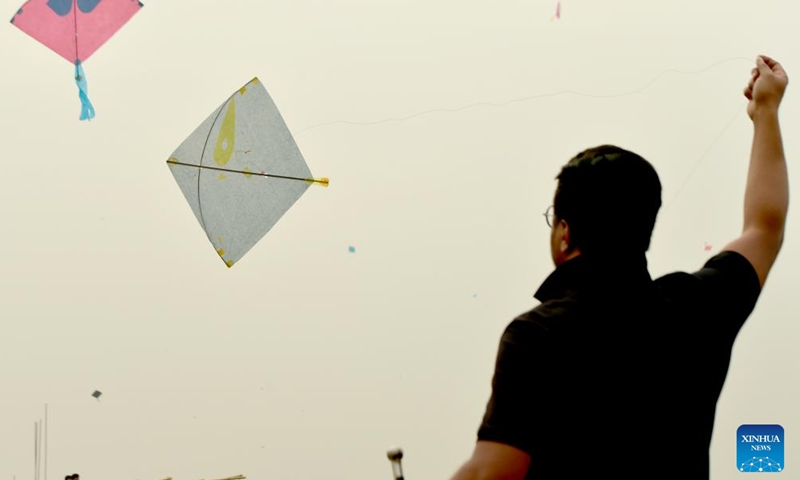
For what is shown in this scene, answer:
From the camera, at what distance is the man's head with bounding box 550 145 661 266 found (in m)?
0.77

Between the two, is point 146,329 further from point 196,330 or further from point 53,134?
point 53,134

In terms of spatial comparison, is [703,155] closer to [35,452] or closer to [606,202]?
[606,202]

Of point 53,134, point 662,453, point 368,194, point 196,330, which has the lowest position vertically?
point 662,453

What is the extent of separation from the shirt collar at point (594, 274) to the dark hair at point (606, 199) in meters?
0.01

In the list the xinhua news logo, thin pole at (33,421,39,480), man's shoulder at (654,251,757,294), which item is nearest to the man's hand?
man's shoulder at (654,251,757,294)

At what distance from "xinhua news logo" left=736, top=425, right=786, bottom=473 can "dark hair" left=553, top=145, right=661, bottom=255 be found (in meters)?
0.62

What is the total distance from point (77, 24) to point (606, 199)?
819 millimetres

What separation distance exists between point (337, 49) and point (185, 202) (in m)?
0.30

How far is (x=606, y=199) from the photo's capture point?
77 cm

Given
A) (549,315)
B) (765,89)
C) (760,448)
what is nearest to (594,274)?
(549,315)

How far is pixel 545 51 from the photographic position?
1271 mm

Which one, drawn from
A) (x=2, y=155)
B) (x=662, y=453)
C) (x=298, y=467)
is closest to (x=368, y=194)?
(x=298, y=467)

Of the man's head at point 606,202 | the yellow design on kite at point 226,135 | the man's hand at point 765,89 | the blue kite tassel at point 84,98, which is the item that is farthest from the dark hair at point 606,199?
the blue kite tassel at point 84,98

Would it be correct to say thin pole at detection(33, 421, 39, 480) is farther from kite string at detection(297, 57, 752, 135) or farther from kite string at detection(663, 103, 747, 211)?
kite string at detection(663, 103, 747, 211)
